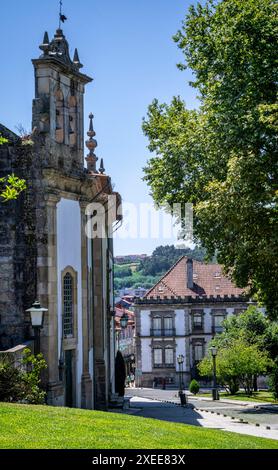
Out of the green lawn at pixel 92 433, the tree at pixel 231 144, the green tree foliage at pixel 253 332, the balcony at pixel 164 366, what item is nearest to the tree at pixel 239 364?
the green tree foliage at pixel 253 332

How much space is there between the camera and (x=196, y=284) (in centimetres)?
7875

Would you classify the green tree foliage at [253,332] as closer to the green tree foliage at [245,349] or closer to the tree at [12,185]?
the green tree foliage at [245,349]

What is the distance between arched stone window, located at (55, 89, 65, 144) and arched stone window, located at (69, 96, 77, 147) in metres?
0.71

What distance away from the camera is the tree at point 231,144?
70.0 ft

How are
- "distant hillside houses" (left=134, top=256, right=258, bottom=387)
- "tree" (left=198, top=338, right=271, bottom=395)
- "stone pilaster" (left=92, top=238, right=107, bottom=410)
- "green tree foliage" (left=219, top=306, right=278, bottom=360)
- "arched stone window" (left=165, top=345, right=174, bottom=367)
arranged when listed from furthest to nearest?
1. "distant hillside houses" (left=134, top=256, right=258, bottom=387)
2. "arched stone window" (left=165, top=345, right=174, bottom=367)
3. "green tree foliage" (left=219, top=306, right=278, bottom=360)
4. "tree" (left=198, top=338, right=271, bottom=395)
5. "stone pilaster" (left=92, top=238, right=107, bottom=410)

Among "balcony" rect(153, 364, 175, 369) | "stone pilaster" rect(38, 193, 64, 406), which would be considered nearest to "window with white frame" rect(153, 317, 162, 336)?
"balcony" rect(153, 364, 175, 369)

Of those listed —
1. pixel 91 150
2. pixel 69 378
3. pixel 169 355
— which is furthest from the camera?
pixel 169 355

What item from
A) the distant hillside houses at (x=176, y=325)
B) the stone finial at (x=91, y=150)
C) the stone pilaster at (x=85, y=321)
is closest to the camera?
the stone pilaster at (x=85, y=321)

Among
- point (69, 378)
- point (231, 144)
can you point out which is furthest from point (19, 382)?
point (231, 144)

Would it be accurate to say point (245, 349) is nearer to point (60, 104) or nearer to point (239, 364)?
point (239, 364)

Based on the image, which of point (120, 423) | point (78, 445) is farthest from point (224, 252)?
point (78, 445)

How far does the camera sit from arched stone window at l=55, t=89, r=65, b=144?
86.2 ft

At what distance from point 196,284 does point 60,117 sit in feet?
176

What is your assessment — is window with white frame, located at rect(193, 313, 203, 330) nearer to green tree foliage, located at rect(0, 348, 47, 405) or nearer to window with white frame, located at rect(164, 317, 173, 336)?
window with white frame, located at rect(164, 317, 173, 336)
